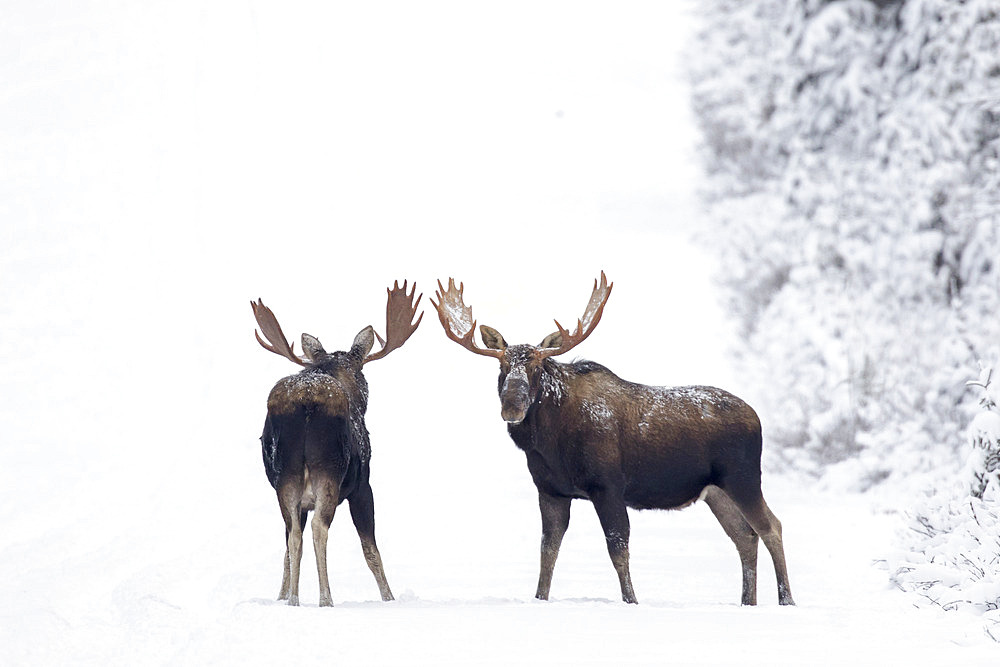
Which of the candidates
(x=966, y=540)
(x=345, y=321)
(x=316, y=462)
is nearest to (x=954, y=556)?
(x=966, y=540)

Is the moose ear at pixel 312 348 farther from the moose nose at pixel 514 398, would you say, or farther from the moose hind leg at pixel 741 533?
the moose hind leg at pixel 741 533

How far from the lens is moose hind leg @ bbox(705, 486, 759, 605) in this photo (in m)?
10.4

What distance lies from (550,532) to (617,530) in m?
0.58

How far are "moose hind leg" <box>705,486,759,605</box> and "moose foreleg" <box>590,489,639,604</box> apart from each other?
2.84ft

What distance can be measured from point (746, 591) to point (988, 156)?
12.1m

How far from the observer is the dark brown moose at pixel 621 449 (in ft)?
33.2

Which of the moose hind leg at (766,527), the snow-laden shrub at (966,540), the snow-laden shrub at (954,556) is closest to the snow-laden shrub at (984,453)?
the snow-laden shrub at (966,540)

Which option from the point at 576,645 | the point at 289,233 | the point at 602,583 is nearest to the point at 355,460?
the point at 576,645

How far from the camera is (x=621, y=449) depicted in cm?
1025

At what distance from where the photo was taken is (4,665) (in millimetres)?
8977

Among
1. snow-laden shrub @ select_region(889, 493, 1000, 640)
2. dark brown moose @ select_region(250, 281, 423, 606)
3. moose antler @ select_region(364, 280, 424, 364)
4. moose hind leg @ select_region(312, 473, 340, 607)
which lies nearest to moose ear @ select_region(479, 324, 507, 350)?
moose antler @ select_region(364, 280, 424, 364)

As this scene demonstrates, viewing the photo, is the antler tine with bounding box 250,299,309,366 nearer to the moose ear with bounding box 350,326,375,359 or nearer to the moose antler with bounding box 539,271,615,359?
the moose ear with bounding box 350,326,375,359

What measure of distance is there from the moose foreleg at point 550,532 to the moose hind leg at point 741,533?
112 cm

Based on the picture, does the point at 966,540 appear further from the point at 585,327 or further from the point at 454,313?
the point at 454,313
